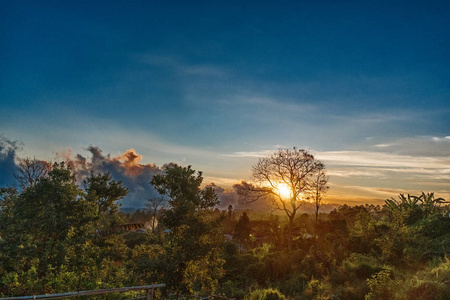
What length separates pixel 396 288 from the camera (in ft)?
33.2

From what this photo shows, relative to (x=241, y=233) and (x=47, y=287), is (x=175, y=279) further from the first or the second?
(x=241, y=233)

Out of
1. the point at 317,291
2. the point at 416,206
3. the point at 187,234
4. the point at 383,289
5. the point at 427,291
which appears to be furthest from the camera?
the point at 416,206

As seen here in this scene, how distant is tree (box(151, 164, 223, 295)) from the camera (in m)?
11.3

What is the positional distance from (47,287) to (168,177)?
6.13 m

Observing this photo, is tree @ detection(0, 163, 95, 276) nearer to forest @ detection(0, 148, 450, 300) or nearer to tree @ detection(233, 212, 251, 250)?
forest @ detection(0, 148, 450, 300)

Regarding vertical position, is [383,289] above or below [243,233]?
above

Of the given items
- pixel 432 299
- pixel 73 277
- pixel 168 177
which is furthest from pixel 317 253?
pixel 73 277

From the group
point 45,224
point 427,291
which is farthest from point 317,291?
point 45,224

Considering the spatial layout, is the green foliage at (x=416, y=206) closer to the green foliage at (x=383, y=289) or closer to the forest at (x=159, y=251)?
the forest at (x=159, y=251)

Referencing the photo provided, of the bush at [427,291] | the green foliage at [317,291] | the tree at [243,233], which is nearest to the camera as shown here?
the bush at [427,291]

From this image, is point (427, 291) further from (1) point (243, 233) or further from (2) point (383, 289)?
(1) point (243, 233)

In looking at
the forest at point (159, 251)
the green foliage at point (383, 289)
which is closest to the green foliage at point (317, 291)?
the forest at point (159, 251)

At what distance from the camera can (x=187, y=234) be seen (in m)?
12.0

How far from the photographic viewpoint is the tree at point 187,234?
11.3 metres
